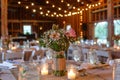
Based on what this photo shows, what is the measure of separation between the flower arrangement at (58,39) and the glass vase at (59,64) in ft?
0.24

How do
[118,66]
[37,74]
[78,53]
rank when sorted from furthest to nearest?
[78,53] → [37,74] → [118,66]

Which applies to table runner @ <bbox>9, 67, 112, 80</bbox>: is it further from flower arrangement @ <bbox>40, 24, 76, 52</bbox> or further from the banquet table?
flower arrangement @ <bbox>40, 24, 76, 52</bbox>

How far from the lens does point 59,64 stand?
9.43 feet

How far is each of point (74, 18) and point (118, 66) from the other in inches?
752

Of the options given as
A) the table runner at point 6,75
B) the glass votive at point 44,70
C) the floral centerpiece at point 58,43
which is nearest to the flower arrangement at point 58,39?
the floral centerpiece at point 58,43

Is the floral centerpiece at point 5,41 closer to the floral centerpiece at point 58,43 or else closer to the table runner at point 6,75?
the table runner at point 6,75

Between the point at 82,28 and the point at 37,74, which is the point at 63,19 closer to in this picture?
the point at 82,28

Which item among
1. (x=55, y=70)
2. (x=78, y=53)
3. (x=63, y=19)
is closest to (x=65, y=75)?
(x=55, y=70)

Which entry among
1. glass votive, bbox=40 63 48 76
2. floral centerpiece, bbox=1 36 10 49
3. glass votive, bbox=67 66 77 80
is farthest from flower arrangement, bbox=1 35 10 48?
glass votive, bbox=67 66 77 80

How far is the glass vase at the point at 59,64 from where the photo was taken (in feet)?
9.41

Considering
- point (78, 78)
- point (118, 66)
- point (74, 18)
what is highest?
point (74, 18)

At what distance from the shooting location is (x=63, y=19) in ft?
81.0

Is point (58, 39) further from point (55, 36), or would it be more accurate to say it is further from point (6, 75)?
point (6, 75)

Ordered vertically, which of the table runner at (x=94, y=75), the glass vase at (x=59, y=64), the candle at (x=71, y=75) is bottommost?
the table runner at (x=94, y=75)
